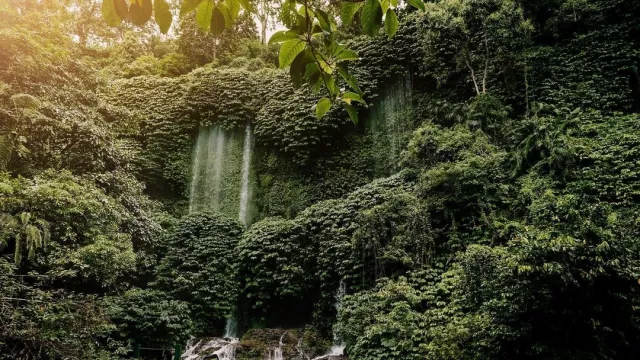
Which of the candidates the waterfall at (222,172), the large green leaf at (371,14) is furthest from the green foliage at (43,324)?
the waterfall at (222,172)

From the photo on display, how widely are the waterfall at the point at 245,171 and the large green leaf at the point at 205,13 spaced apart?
13307mm

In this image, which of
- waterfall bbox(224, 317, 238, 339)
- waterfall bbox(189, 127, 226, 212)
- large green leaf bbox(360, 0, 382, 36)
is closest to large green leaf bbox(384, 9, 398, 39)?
large green leaf bbox(360, 0, 382, 36)

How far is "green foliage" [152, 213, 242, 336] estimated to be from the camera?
11.1 metres

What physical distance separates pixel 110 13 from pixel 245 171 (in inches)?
556

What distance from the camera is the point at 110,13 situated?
129 cm

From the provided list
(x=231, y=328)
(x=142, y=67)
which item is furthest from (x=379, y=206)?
(x=142, y=67)

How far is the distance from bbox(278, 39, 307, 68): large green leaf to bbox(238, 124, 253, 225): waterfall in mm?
13332

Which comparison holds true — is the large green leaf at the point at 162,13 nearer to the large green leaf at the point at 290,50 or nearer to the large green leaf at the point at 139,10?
the large green leaf at the point at 139,10

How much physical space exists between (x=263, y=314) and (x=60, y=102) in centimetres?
729

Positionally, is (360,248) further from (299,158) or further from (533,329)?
(299,158)

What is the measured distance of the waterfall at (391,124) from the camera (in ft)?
41.7

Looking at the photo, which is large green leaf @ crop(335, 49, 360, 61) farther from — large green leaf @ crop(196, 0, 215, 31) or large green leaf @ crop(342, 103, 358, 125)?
large green leaf @ crop(196, 0, 215, 31)

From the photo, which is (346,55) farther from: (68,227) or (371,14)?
(68,227)

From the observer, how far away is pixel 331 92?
5.35 feet
